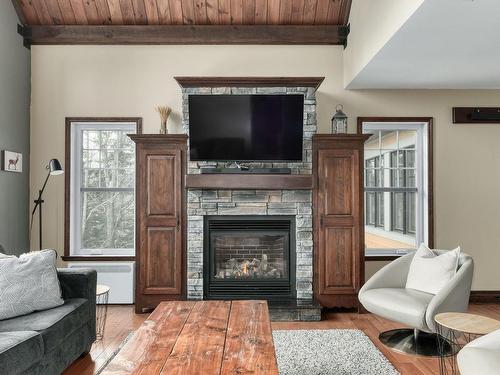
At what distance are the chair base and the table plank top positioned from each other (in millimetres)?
609

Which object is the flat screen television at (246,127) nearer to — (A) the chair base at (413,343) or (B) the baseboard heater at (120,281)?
(B) the baseboard heater at (120,281)

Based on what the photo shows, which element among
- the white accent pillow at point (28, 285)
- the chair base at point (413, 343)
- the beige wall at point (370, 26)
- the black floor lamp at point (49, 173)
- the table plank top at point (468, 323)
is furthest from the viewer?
the black floor lamp at point (49, 173)

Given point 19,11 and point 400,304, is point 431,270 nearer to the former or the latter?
point 400,304

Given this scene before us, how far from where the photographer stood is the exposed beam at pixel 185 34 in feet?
16.0

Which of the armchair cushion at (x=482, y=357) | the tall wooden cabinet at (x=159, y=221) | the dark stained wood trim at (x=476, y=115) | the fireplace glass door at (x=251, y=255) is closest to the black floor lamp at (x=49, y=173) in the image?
the tall wooden cabinet at (x=159, y=221)

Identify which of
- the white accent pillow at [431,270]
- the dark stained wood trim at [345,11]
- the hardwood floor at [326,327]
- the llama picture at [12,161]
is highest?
the dark stained wood trim at [345,11]

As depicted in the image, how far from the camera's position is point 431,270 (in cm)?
348

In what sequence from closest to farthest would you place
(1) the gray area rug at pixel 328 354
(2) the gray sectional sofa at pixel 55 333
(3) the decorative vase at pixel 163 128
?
(2) the gray sectional sofa at pixel 55 333 → (1) the gray area rug at pixel 328 354 → (3) the decorative vase at pixel 163 128

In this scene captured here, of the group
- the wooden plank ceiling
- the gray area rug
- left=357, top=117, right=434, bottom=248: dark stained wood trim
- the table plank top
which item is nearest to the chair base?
the gray area rug

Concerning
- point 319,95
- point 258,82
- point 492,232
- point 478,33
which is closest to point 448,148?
point 492,232

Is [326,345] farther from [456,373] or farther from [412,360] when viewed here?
[456,373]

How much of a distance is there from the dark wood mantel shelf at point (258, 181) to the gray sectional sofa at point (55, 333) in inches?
62.9

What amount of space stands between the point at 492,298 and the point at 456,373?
2393 millimetres

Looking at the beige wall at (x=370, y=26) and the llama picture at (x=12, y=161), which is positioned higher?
the beige wall at (x=370, y=26)
